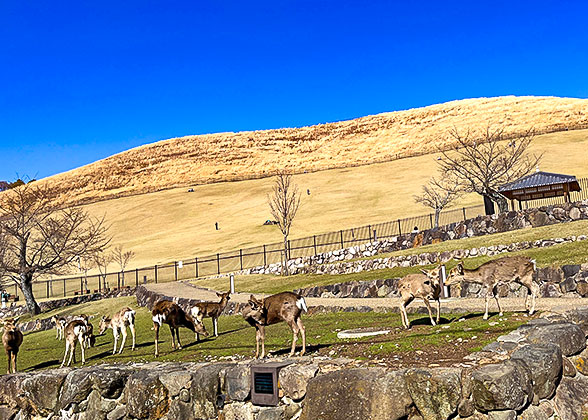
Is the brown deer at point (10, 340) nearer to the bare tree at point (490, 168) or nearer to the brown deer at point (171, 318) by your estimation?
the brown deer at point (171, 318)

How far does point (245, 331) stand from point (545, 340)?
1184 cm

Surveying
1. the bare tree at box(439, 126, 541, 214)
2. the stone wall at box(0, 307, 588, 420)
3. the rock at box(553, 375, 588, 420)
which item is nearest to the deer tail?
the stone wall at box(0, 307, 588, 420)

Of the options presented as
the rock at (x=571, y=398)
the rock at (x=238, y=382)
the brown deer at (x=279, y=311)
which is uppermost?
the brown deer at (x=279, y=311)

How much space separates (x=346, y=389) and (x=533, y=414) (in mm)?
2821

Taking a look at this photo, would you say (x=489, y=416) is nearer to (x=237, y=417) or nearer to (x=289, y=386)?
(x=289, y=386)

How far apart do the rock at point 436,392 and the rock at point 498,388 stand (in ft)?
0.91

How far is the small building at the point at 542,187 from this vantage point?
46.2 m

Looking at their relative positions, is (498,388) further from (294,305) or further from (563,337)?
(294,305)

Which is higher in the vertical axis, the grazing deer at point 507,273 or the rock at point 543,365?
the grazing deer at point 507,273

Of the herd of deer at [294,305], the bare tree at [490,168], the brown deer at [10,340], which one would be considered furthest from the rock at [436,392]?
the bare tree at [490,168]

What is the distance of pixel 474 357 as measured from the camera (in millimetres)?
9789

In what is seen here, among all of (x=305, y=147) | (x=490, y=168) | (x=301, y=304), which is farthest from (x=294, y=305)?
(x=305, y=147)

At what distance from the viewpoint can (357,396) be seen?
30.0 feet

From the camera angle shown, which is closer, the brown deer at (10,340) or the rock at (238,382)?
the rock at (238,382)
